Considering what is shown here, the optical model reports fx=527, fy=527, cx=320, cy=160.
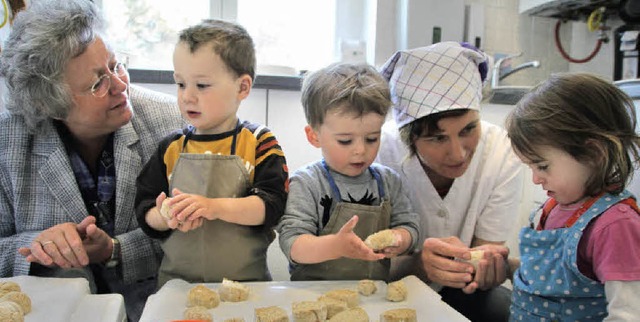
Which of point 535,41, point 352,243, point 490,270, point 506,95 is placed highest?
point 535,41

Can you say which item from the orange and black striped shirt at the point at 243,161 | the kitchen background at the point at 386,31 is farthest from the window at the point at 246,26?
the orange and black striped shirt at the point at 243,161

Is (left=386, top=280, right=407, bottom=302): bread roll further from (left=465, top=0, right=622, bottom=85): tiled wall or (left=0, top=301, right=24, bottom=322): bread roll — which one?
(left=465, top=0, right=622, bottom=85): tiled wall

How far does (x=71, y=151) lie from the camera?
1.25 metres

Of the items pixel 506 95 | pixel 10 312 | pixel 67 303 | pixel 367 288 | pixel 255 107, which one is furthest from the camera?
pixel 506 95

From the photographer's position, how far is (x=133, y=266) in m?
1.20

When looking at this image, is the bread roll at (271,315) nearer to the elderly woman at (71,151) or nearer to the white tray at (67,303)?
the white tray at (67,303)

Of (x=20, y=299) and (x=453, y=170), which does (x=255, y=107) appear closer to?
(x=453, y=170)

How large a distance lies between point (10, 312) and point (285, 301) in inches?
16.1

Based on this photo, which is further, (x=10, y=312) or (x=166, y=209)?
(x=166, y=209)

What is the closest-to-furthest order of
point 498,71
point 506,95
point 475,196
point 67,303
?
point 67,303
point 475,196
point 506,95
point 498,71

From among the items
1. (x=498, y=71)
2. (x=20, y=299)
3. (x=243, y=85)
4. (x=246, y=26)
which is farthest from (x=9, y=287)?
(x=498, y=71)

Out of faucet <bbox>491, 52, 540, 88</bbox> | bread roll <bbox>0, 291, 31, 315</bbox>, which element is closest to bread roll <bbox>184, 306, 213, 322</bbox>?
bread roll <bbox>0, 291, 31, 315</bbox>

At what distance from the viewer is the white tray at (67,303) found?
800 millimetres

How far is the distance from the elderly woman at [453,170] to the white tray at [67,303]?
24.6 inches
